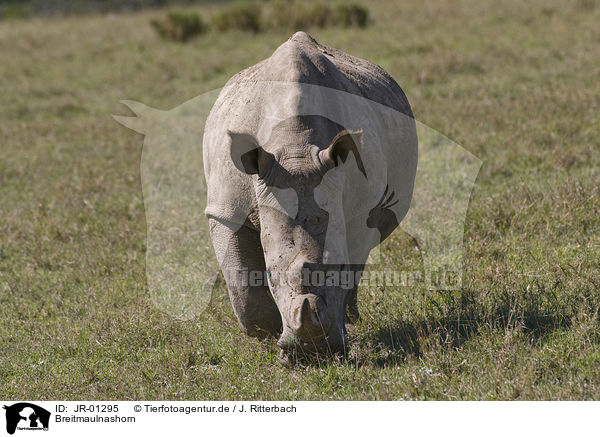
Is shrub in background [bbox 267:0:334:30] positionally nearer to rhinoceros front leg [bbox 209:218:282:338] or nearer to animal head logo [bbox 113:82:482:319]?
animal head logo [bbox 113:82:482:319]

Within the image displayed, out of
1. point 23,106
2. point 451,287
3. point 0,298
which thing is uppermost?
point 23,106

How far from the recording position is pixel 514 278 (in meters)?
6.02

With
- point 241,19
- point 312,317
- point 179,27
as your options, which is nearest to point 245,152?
point 312,317

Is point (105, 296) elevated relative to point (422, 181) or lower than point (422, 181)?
lower

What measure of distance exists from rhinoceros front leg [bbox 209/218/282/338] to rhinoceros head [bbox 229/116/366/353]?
0.62m

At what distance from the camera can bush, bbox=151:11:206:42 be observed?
65.8 ft

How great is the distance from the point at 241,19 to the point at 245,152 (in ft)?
53.6

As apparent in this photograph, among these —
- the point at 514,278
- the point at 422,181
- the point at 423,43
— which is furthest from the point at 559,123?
the point at 423,43

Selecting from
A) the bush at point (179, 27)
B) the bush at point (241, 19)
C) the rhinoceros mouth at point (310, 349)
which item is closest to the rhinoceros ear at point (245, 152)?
the rhinoceros mouth at point (310, 349)

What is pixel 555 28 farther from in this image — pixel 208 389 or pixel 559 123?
pixel 208 389

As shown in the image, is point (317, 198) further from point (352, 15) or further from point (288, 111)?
point (352, 15)

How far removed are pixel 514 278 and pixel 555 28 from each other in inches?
438

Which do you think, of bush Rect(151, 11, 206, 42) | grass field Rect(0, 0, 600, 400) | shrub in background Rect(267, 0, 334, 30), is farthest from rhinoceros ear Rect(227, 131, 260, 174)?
bush Rect(151, 11, 206, 42)

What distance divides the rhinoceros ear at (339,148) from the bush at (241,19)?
16.0 m
